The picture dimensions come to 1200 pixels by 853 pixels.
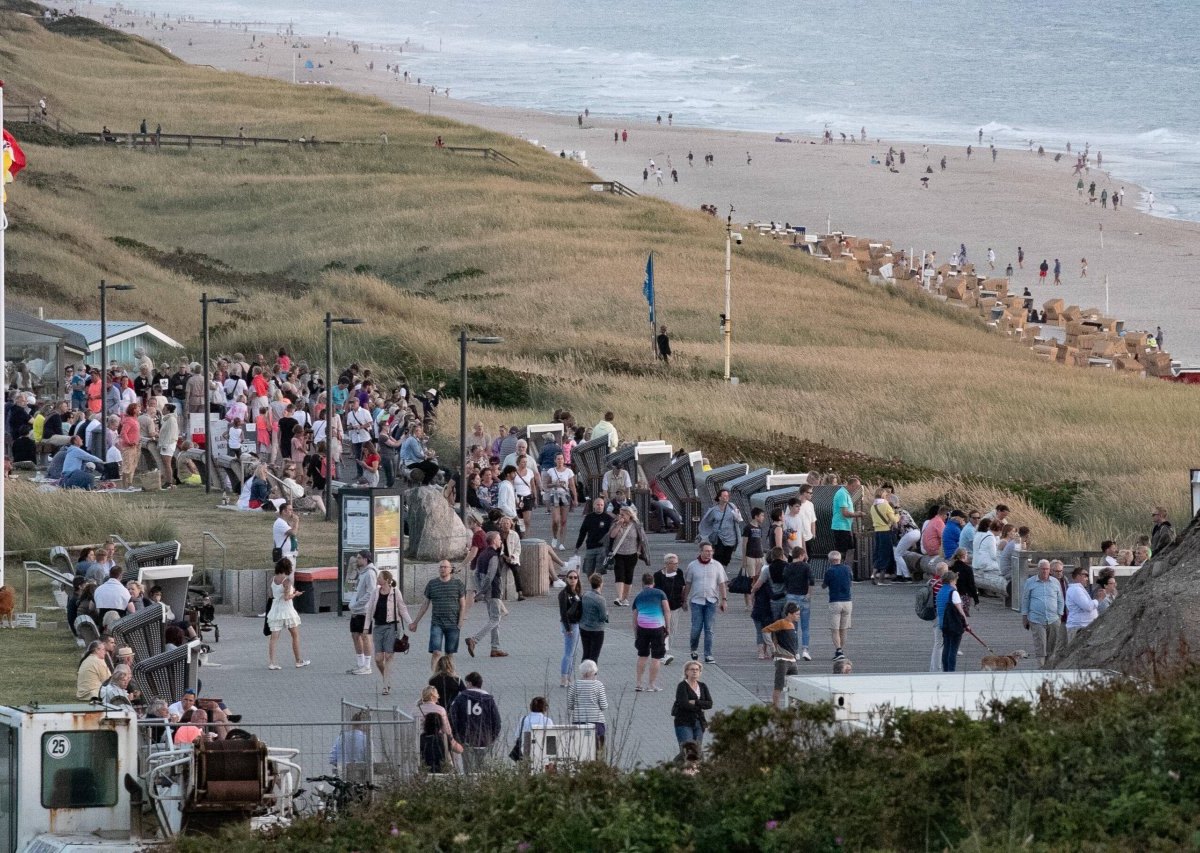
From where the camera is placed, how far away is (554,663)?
1838 cm

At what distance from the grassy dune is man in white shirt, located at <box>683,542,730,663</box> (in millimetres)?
7034

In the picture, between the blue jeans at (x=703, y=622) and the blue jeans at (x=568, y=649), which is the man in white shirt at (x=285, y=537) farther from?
the blue jeans at (x=703, y=622)

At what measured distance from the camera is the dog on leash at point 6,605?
19781mm

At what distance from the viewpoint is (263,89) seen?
338ft

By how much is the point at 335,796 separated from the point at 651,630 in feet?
18.5

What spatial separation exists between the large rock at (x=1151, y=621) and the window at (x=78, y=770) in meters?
6.71

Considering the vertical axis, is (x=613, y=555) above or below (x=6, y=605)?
above

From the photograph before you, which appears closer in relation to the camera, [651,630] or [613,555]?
[651,630]

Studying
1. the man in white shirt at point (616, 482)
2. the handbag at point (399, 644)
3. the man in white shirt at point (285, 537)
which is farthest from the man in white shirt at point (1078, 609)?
the man in white shirt at point (285, 537)

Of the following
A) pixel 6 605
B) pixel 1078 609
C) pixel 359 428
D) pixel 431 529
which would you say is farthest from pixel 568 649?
pixel 359 428

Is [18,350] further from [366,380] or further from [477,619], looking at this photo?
[477,619]

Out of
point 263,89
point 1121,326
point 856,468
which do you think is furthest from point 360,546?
point 263,89

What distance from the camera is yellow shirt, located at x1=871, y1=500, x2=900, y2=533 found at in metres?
22.3

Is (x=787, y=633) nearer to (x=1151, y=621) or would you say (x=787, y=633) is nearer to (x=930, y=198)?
(x=1151, y=621)
